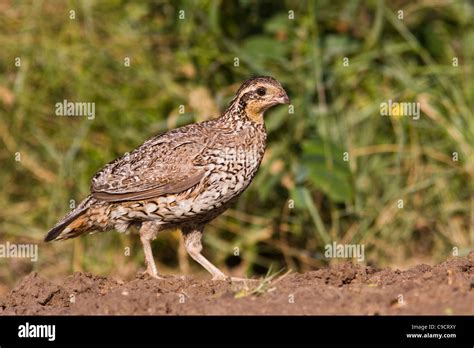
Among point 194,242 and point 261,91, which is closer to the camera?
point 261,91

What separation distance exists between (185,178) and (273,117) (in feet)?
7.73

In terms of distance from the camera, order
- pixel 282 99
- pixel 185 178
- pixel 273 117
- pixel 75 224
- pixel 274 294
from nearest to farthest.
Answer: pixel 274 294
pixel 185 178
pixel 282 99
pixel 75 224
pixel 273 117

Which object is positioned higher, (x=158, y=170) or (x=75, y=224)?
(x=158, y=170)

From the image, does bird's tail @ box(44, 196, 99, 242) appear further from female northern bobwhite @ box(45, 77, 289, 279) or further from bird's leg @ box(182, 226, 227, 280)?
bird's leg @ box(182, 226, 227, 280)

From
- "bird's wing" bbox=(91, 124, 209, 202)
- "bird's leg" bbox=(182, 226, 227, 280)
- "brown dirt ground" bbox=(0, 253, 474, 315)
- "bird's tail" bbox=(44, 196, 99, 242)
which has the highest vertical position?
"bird's wing" bbox=(91, 124, 209, 202)

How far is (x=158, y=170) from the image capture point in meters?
7.21

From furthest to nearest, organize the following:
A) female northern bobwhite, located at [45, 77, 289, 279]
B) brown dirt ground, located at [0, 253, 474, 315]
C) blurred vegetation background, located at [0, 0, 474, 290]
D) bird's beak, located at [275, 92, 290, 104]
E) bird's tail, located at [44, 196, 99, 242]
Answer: blurred vegetation background, located at [0, 0, 474, 290] → bird's tail, located at [44, 196, 99, 242] → bird's beak, located at [275, 92, 290, 104] → female northern bobwhite, located at [45, 77, 289, 279] → brown dirt ground, located at [0, 253, 474, 315]

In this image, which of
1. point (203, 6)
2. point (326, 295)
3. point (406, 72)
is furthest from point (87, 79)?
point (326, 295)

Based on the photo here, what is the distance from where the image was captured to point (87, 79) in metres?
10.2

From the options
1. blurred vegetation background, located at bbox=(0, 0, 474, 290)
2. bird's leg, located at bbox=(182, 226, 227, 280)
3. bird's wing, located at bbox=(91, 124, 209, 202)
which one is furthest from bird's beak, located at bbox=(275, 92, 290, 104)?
blurred vegetation background, located at bbox=(0, 0, 474, 290)

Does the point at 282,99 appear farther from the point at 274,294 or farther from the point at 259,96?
the point at 274,294

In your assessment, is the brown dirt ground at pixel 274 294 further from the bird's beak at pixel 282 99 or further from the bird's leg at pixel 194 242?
the bird's beak at pixel 282 99

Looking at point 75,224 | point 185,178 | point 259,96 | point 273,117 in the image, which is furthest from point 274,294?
point 273,117

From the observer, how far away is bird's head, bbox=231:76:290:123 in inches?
283
